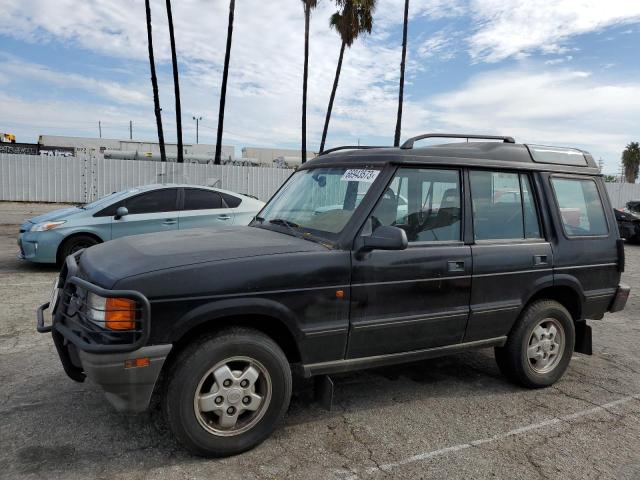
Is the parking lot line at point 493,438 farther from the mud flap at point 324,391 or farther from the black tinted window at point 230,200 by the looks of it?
the black tinted window at point 230,200

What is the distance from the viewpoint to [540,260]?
413cm

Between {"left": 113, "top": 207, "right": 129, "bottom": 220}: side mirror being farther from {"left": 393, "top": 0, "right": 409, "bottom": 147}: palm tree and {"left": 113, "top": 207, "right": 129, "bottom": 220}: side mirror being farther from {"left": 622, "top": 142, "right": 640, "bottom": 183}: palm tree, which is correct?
{"left": 622, "top": 142, "right": 640, "bottom": 183}: palm tree

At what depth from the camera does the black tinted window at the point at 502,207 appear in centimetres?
394

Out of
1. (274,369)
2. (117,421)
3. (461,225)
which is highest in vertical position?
(461,225)

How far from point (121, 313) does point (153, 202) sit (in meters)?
6.13

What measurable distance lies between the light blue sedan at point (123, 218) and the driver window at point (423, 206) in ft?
17.2

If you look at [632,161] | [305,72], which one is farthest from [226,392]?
[632,161]

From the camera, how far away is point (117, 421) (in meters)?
3.46

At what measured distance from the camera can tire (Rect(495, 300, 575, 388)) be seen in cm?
415

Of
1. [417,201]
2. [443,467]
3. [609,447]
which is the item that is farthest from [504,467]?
[417,201]

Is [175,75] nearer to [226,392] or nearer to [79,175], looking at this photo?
[79,175]

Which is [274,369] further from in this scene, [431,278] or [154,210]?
[154,210]

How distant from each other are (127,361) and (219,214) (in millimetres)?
6238

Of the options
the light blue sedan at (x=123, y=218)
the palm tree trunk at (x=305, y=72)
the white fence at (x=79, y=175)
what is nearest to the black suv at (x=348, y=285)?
the light blue sedan at (x=123, y=218)
